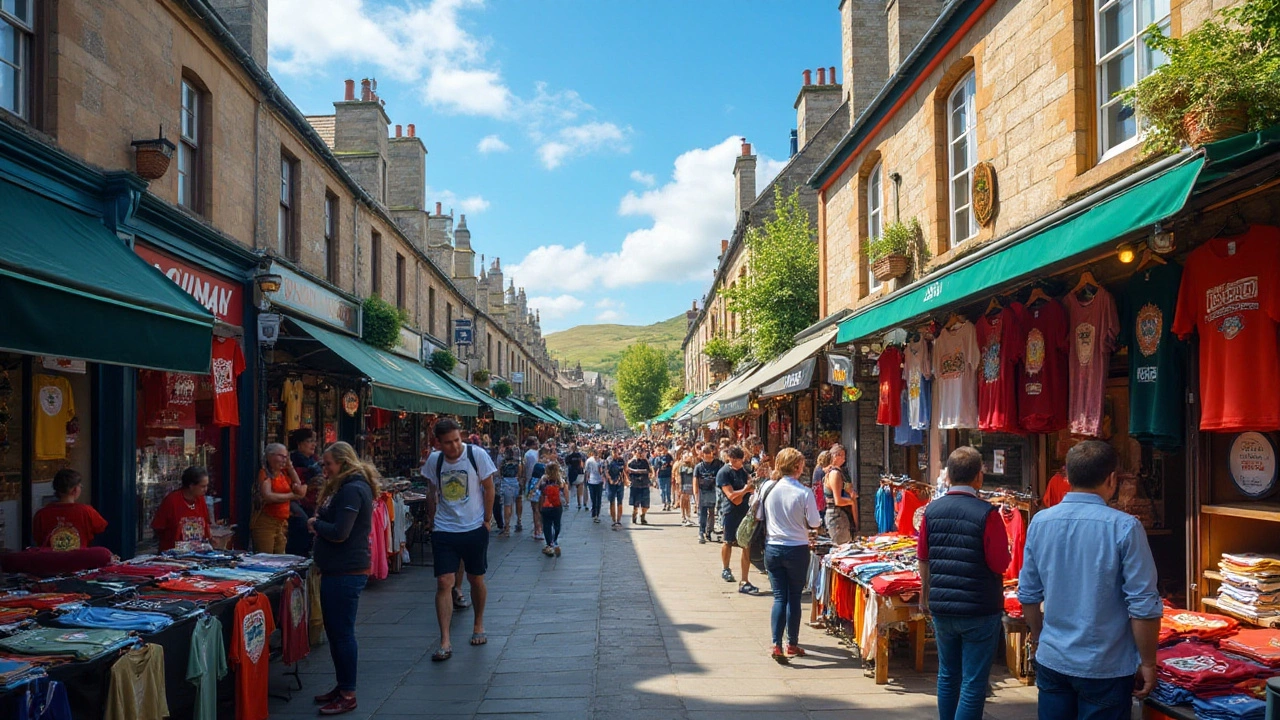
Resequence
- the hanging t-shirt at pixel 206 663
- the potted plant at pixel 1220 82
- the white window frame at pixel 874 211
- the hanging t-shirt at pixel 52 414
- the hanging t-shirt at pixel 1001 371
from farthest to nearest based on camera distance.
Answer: the white window frame at pixel 874 211 → the hanging t-shirt at pixel 1001 371 → the hanging t-shirt at pixel 52 414 → the hanging t-shirt at pixel 206 663 → the potted plant at pixel 1220 82

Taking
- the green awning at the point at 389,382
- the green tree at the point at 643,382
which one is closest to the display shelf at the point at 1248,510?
the green awning at the point at 389,382

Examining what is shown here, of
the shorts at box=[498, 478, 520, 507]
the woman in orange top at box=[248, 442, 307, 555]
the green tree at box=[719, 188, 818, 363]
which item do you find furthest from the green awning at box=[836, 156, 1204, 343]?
the shorts at box=[498, 478, 520, 507]

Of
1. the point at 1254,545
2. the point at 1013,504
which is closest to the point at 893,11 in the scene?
the point at 1013,504

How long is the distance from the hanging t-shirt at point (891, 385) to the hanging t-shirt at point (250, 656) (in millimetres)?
7418

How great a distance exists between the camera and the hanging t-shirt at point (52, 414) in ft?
23.0

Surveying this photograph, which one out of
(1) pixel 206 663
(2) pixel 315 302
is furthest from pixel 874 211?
(1) pixel 206 663

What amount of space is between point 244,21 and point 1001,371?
36.3 feet

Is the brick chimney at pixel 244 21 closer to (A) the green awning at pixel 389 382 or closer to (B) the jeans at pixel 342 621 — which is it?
(A) the green awning at pixel 389 382

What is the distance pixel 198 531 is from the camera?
25.6 ft

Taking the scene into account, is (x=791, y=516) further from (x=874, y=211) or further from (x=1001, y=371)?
(x=874, y=211)

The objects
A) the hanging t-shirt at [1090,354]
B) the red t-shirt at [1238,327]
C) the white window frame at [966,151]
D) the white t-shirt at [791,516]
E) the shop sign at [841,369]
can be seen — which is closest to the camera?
the red t-shirt at [1238,327]

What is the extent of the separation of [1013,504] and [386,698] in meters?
5.16

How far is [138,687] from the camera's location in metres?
4.41

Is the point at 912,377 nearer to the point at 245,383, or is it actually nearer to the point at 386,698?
the point at 386,698
